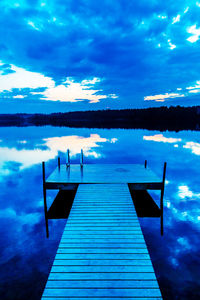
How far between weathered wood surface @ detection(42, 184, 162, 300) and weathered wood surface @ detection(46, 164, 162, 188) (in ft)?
9.56

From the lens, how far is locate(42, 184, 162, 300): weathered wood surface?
14.8ft

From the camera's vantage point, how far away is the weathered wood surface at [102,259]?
4.50 m

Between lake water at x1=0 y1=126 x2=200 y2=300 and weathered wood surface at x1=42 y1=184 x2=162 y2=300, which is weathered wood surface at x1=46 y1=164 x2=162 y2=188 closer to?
lake water at x1=0 y1=126 x2=200 y2=300

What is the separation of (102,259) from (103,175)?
722cm

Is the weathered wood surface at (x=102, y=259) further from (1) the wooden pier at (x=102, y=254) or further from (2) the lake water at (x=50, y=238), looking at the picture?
(2) the lake water at (x=50, y=238)

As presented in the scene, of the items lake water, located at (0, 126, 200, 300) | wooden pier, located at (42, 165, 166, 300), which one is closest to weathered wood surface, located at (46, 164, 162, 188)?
wooden pier, located at (42, 165, 166, 300)

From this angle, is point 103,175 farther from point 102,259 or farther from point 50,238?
point 102,259

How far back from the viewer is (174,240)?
31.0 ft

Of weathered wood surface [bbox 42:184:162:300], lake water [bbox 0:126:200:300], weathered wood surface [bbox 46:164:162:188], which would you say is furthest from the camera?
weathered wood surface [bbox 46:164:162:188]

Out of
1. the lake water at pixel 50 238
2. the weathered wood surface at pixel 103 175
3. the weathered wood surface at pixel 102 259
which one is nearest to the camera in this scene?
the weathered wood surface at pixel 102 259

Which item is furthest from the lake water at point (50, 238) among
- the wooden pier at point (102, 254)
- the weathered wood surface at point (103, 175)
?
the weathered wood surface at point (103, 175)

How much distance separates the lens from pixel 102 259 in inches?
217

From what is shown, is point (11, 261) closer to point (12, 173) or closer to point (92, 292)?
point (92, 292)

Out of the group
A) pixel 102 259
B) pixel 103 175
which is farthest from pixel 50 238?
pixel 102 259
